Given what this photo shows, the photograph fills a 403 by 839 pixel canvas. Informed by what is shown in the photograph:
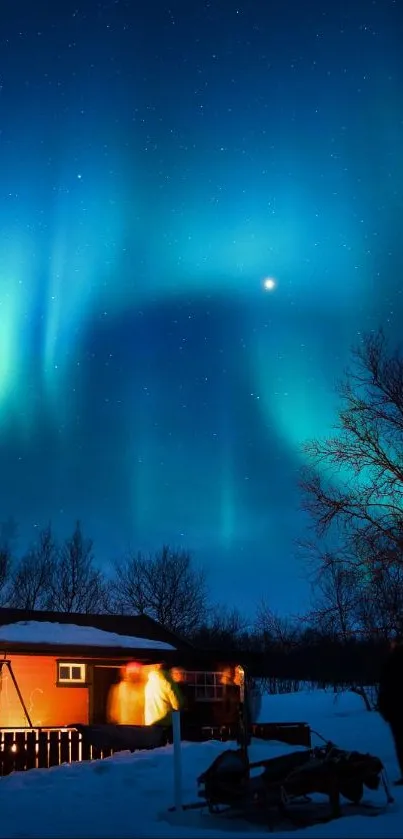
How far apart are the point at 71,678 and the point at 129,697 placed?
7.24 ft

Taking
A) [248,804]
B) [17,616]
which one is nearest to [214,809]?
[248,804]

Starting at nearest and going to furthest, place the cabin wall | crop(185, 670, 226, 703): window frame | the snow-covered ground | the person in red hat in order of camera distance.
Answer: the snow-covered ground
the cabin wall
the person in red hat
crop(185, 670, 226, 703): window frame

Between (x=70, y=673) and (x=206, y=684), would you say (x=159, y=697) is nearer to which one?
(x=206, y=684)

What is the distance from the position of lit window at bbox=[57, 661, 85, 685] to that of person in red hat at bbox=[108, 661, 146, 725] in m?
1.21

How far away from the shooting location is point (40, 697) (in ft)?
78.6

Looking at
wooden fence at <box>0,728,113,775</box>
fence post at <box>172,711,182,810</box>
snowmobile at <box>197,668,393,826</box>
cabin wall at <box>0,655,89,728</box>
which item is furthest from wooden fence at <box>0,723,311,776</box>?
fence post at <box>172,711,182,810</box>

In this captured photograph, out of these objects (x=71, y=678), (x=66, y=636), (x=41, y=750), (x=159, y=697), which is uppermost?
(x=66, y=636)

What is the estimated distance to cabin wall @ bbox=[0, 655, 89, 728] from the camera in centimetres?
2325

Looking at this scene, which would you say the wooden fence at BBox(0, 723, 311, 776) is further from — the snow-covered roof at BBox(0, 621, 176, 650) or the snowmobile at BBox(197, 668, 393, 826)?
the snowmobile at BBox(197, 668, 393, 826)

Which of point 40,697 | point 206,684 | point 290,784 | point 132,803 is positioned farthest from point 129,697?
point 290,784

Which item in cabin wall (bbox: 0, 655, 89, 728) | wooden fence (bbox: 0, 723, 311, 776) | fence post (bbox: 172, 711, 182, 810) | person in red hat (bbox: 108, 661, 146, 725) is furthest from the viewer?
person in red hat (bbox: 108, 661, 146, 725)

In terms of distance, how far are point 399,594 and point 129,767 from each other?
1173 centimetres

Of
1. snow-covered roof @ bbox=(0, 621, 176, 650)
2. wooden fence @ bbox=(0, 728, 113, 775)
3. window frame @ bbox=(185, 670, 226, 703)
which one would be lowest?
wooden fence @ bbox=(0, 728, 113, 775)

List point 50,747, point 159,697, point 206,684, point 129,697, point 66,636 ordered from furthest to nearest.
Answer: point 206,684 → point 159,697 → point 129,697 → point 66,636 → point 50,747
